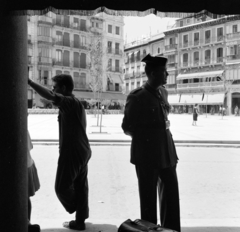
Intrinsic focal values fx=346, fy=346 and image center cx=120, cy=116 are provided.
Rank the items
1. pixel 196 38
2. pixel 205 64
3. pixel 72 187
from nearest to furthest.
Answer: pixel 72 187, pixel 205 64, pixel 196 38

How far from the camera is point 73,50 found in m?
55.6

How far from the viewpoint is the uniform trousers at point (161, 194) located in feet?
9.86

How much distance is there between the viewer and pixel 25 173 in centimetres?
271

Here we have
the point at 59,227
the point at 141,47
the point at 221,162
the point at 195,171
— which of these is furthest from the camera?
the point at 141,47

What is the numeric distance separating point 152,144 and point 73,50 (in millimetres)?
54246

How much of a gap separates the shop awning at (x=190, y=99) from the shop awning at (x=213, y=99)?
3.17 feet

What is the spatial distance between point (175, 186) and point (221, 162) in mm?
5958

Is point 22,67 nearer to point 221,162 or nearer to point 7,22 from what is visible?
point 7,22

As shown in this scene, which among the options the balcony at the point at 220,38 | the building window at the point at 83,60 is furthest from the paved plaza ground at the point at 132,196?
the building window at the point at 83,60

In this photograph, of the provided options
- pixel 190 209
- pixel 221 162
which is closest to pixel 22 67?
pixel 190 209

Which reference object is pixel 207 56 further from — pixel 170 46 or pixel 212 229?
pixel 212 229

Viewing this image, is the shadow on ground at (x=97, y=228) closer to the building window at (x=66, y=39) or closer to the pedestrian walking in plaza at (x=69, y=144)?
the pedestrian walking in plaza at (x=69, y=144)

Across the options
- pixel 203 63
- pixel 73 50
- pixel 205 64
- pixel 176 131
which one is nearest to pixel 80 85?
pixel 73 50

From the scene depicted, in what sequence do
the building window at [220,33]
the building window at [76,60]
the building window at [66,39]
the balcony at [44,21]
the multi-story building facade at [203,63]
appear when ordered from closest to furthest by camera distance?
the multi-story building facade at [203,63] < the balcony at [44,21] < the building window at [220,33] < the building window at [66,39] < the building window at [76,60]
